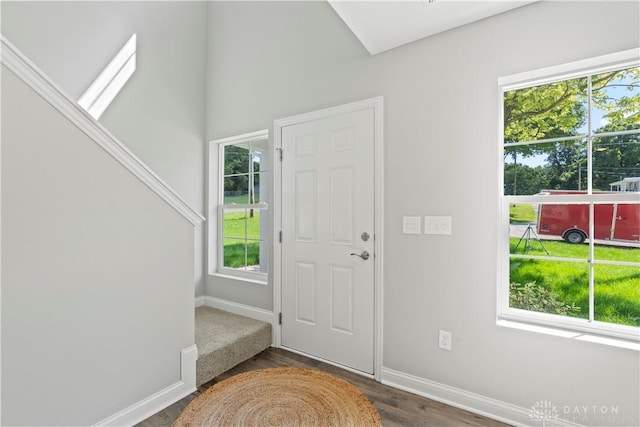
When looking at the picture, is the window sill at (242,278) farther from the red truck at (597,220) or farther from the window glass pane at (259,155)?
the red truck at (597,220)

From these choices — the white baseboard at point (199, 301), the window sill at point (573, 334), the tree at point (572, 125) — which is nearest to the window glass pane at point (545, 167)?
the tree at point (572, 125)

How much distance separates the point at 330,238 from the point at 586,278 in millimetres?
1598

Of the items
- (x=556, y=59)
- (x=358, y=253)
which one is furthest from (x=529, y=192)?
(x=358, y=253)

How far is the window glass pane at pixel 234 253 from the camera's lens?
323cm

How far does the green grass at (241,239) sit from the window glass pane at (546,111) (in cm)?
226

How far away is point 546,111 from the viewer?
1809 mm

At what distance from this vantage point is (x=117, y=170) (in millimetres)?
1679

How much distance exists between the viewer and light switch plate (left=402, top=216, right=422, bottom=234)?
206 centimetres

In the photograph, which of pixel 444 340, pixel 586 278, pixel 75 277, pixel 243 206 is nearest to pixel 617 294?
pixel 586 278

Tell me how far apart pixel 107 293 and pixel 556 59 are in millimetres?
2753

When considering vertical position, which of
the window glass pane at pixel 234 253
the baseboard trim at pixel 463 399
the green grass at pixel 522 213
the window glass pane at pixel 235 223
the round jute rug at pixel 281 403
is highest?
the green grass at pixel 522 213

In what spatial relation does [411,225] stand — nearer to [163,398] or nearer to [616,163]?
[616,163]

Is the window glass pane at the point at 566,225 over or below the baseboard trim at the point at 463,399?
over

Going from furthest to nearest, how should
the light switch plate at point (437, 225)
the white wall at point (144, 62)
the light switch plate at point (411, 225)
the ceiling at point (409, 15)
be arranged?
the white wall at point (144, 62), the light switch plate at point (411, 225), the light switch plate at point (437, 225), the ceiling at point (409, 15)
